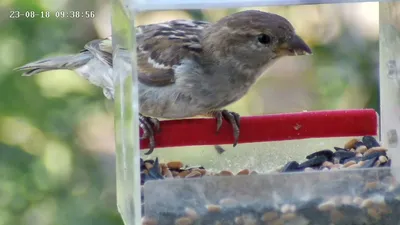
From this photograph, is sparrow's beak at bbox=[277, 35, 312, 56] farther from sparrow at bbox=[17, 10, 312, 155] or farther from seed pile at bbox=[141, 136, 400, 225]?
seed pile at bbox=[141, 136, 400, 225]

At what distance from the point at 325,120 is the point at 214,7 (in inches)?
14.9

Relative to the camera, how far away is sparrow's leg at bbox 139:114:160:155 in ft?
5.03

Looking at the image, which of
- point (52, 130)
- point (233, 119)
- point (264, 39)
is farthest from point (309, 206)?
point (52, 130)

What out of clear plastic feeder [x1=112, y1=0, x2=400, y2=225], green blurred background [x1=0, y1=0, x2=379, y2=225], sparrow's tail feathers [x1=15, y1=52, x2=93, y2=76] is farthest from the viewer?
green blurred background [x1=0, y1=0, x2=379, y2=225]

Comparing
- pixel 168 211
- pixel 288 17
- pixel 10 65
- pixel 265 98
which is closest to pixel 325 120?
pixel 265 98

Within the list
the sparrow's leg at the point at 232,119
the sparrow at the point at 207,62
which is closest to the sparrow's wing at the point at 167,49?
the sparrow at the point at 207,62

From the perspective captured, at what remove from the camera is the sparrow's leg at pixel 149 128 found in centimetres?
153

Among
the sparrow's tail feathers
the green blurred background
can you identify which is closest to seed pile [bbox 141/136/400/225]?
the sparrow's tail feathers

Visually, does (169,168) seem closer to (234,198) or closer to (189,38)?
(234,198)

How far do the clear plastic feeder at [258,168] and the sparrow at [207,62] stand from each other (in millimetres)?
30

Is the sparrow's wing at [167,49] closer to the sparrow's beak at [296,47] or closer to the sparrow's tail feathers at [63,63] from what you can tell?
the sparrow's beak at [296,47]

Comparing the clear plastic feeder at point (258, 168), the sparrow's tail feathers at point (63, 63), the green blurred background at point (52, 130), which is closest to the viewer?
the clear plastic feeder at point (258, 168)

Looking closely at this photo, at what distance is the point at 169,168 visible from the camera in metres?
1.54

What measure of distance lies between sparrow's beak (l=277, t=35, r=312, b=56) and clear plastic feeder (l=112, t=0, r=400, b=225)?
50mm
